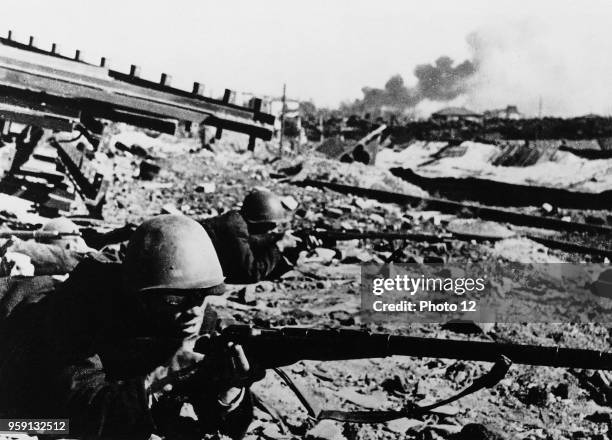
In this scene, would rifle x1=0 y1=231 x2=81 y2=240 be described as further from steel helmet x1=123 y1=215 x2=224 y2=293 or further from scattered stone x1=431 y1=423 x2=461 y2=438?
scattered stone x1=431 y1=423 x2=461 y2=438

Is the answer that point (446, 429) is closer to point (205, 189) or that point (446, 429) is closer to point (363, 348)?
point (363, 348)

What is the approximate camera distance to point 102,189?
9.67 m

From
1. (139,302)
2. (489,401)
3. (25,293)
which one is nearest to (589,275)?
(489,401)

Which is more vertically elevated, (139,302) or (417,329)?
(139,302)

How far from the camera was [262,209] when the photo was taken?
6.84 m

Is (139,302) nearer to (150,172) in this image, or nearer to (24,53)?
(24,53)

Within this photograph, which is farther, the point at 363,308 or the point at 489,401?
the point at 363,308

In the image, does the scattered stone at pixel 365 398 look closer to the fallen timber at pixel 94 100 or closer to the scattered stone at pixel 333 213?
the fallen timber at pixel 94 100

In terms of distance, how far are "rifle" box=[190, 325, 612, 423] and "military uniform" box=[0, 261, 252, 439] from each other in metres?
0.36

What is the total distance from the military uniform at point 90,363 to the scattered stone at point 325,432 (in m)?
1.00

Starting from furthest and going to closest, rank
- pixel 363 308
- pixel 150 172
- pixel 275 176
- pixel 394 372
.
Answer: pixel 275 176
pixel 150 172
pixel 363 308
pixel 394 372

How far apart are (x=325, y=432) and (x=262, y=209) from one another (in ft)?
11.6

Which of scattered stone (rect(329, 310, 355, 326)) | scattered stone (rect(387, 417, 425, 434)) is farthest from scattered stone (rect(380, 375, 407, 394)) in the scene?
scattered stone (rect(329, 310, 355, 326))

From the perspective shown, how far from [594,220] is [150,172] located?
12126 mm
